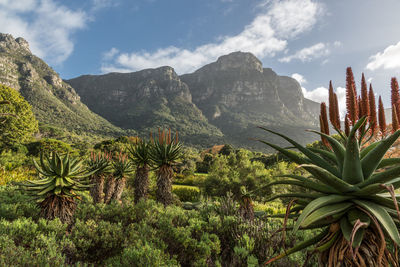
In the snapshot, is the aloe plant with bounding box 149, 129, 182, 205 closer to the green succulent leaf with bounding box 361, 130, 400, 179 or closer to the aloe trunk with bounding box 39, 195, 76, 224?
the aloe trunk with bounding box 39, 195, 76, 224

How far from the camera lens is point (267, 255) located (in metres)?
4.23

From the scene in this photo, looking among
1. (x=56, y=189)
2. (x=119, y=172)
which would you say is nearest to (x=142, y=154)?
(x=119, y=172)

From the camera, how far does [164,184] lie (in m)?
9.02

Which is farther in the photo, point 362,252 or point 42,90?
point 42,90

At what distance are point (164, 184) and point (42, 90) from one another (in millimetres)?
133240

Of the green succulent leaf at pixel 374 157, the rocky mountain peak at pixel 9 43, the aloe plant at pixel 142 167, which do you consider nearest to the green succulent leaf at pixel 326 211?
the green succulent leaf at pixel 374 157

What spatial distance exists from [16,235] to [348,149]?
6.00m

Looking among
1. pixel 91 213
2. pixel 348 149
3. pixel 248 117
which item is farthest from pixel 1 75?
pixel 248 117

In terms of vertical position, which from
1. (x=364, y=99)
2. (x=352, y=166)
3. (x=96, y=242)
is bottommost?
(x=96, y=242)

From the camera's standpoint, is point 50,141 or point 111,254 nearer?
point 111,254

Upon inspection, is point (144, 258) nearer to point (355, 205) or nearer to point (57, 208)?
point (355, 205)

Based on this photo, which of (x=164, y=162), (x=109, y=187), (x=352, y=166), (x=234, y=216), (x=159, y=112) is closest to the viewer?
(x=352, y=166)

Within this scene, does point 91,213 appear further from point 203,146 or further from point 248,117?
point 248,117

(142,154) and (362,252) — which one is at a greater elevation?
(142,154)
